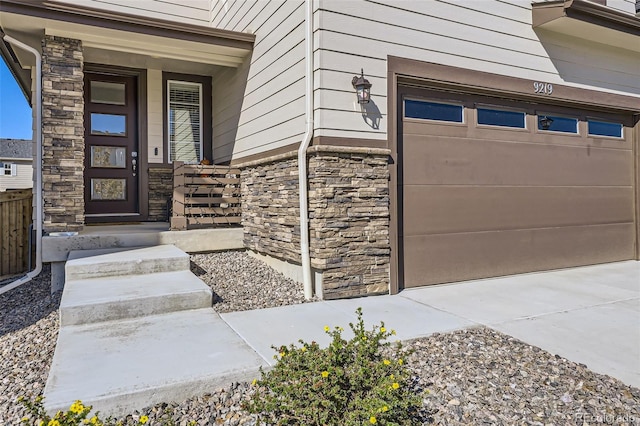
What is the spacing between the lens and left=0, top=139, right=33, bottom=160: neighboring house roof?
72.3 feet

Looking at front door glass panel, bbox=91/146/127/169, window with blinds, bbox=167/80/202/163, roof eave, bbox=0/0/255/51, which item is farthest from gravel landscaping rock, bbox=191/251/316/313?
roof eave, bbox=0/0/255/51

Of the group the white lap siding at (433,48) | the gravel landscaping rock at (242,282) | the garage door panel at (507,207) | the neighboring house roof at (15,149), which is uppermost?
the neighboring house roof at (15,149)

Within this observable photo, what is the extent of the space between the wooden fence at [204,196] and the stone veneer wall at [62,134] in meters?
1.13

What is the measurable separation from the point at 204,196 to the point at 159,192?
1641 millimetres

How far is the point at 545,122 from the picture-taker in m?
5.85

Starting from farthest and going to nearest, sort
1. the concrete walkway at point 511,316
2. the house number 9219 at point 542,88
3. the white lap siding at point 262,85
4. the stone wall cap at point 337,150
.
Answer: the house number 9219 at point 542,88 < the white lap siding at point 262,85 < the stone wall cap at point 337,150 < the concrete walkway at point 511,316

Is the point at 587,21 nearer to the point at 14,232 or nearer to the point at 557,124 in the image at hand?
the point at 557,124

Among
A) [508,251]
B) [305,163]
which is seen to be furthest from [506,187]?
[305,163]

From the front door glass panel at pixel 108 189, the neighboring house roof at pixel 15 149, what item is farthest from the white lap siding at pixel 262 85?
the neighboring house roof at pixel 15 149

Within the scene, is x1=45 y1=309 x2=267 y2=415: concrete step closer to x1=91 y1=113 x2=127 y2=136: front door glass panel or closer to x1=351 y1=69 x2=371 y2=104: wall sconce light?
x1=351 y1=69 x2=371 y2=104: wall sconce light

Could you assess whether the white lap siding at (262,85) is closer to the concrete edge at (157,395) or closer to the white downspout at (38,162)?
the white downspout at (38,162)

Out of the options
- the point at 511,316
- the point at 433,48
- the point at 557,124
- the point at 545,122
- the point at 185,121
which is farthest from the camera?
the point at 185,121

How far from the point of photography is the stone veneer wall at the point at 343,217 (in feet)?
13.7

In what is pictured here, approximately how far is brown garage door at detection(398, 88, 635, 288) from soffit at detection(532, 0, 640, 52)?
40.0 inches
